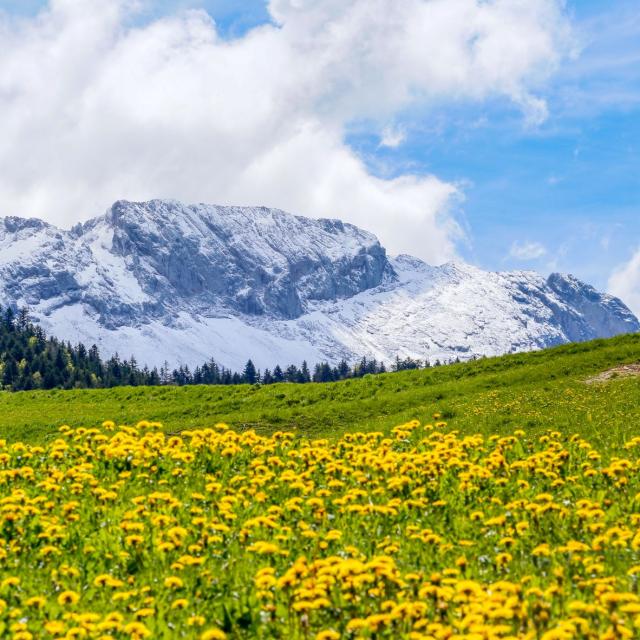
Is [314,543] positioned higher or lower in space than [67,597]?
higher

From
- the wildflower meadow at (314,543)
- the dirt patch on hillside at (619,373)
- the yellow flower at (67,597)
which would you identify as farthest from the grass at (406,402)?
the yellow flower at (67,597)

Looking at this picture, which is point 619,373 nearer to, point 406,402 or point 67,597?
point 406,402

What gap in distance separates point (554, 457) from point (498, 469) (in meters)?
1.19

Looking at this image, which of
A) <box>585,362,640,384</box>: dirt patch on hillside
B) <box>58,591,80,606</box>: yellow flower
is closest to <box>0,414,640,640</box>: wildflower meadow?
<box>58,591,80,606</box>: yellow flower

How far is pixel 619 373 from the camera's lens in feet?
110

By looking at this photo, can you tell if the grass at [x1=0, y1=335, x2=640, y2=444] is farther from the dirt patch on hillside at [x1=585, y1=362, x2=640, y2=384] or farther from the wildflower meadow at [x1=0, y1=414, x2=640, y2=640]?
the wildflower meadow at [x1=0, y1=414, x2=640, y2=640]

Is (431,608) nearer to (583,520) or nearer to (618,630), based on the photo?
(618,630)

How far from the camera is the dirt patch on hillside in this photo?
32969 mm

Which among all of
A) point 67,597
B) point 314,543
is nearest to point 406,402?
point 314,543

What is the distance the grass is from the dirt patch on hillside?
0.67 metres

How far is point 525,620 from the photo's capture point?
8.73 meters

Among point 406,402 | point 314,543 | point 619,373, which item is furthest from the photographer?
point 406,402

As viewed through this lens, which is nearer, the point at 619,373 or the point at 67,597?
the point at 67,597

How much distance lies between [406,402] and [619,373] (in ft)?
29.8
